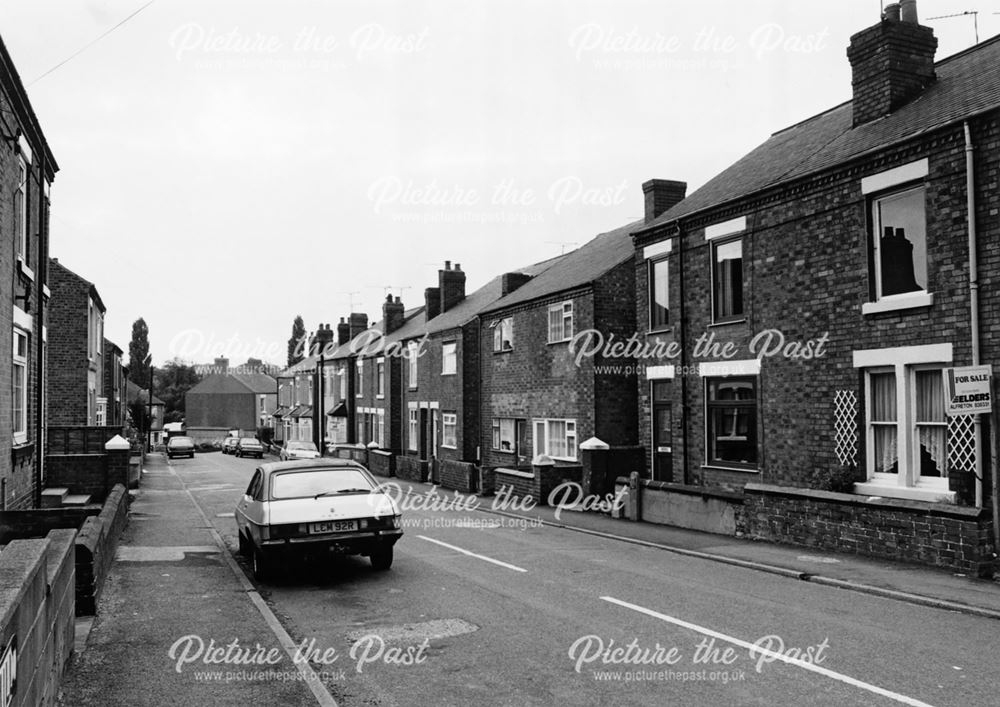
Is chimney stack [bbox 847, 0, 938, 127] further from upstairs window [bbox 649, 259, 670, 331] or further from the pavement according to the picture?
the pavement

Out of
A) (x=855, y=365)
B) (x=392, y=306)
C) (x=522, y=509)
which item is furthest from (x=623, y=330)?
(x=392, y=306)

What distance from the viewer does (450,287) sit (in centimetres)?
3853

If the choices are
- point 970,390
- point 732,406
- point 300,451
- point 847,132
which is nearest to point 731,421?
point 732,406

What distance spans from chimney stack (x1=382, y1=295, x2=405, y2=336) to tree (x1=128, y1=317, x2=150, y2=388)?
5945 cm

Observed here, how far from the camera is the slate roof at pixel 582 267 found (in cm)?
2303

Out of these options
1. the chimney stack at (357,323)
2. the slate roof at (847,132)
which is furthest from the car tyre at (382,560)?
the chimney stack at (357,323)

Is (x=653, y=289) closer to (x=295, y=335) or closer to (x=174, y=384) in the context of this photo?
(x=295, y=335)

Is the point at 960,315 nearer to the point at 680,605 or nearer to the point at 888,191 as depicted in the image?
the point at 888,191

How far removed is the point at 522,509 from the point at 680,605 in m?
11.6

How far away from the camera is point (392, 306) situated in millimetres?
44500

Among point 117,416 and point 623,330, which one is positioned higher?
point 623,330

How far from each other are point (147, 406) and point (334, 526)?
226 feet

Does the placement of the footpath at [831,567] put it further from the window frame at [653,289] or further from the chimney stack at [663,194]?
the chimney stack at [663,194]

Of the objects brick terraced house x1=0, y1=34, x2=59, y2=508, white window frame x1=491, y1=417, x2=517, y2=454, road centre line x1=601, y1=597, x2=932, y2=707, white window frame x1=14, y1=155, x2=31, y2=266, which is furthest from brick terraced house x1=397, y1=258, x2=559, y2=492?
road centre line x1=601, y1=597, x2=932, y2=707
